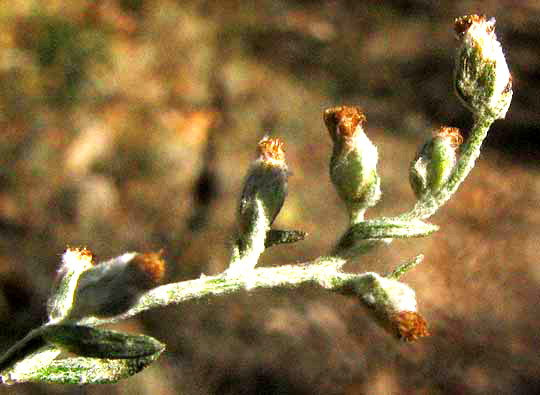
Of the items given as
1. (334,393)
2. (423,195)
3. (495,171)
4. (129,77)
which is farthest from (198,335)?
(423,195)

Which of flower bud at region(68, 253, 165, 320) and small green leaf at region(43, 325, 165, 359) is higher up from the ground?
flower bud at region(68, 253, 165, 320)

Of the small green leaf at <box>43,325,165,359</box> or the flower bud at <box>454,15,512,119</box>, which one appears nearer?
the small green leaf at <box>43,325,165,359</box>

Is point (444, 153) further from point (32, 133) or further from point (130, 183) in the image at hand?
point (32, 133)

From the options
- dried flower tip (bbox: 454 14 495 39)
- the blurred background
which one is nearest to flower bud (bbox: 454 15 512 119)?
dried flower tip (bbox: 454 14 495 39)

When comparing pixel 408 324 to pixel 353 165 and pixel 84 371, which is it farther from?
pixel 84 371

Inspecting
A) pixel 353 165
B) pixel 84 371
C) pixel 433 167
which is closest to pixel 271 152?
pixel 353 165

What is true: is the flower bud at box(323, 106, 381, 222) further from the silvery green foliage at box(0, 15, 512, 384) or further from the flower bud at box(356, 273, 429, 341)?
the flower bud at box(356, 273, 429, 341)

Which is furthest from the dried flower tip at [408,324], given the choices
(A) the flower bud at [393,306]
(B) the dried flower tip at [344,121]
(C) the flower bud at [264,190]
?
(B) the dried flower tip at [344,121]
